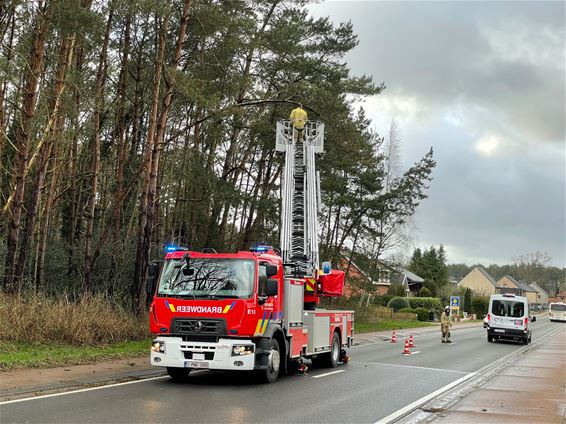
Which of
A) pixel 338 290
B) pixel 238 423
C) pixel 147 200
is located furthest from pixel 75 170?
pixel 238 423

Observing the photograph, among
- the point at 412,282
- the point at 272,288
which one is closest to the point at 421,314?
the point at 412,282

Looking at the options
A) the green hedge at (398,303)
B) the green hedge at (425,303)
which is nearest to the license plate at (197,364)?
the green hedge at (398,303)

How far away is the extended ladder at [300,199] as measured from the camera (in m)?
17.0

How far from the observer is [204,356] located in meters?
11.6

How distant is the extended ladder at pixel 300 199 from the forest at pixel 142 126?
1579 millimetres

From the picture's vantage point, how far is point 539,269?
156 metres

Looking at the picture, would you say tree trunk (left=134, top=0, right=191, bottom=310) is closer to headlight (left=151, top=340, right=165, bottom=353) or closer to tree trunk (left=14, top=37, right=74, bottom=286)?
tree trunk (left=14, top=37, right=74, bottom=286)

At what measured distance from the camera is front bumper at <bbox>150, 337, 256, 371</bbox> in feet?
37.9

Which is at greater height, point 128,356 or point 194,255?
point 194,255

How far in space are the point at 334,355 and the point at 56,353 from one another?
6.91 meters

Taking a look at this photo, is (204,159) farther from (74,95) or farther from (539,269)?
(539,269)

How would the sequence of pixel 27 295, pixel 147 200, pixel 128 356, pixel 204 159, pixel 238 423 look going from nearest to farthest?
1. pixel 238 423
2. pixel 128 356
3. pixel 27 295
4. pixel 147 200
5. pixel 204 159

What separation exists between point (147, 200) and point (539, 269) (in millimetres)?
151688

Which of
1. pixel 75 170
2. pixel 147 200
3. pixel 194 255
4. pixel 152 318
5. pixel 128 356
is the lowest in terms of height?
pixel 128 356
